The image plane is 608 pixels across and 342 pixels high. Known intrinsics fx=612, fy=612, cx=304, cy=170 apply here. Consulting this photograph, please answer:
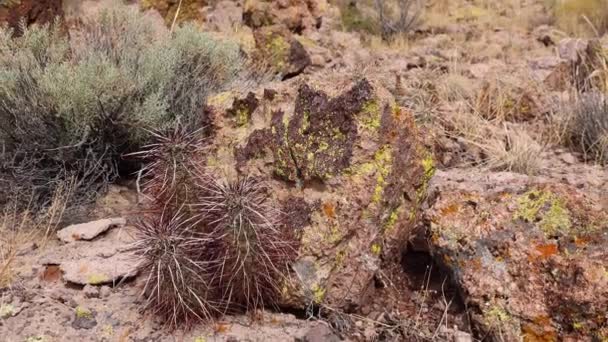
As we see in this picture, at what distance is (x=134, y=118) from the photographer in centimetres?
402

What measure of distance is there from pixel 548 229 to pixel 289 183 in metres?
1.21

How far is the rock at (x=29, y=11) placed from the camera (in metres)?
5.57

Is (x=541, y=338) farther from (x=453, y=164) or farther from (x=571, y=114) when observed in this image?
(x=571, y=114)

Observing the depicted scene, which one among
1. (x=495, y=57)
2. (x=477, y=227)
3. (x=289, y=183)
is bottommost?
(x=495, y=57)

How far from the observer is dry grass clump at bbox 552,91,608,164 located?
4.86 meters

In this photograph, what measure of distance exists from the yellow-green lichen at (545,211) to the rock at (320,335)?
3.30ft

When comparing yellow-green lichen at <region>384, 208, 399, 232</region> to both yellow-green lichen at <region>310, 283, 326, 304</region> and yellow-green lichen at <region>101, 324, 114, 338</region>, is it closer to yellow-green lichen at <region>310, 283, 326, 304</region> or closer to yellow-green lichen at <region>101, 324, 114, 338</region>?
yellow-green lichen at <region>310, 283, 326, 304</region>

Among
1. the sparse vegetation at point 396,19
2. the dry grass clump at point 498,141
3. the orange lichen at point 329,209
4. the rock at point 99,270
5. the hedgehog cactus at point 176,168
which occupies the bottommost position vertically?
the dry grass clump at point 498,141

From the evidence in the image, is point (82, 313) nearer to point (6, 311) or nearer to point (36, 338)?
point (36, 338)

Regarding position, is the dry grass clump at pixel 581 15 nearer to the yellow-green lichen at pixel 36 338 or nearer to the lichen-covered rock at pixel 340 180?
the lichen-covered rock at pixel 340 180

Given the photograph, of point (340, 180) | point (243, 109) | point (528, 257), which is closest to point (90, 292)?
point (243, 109)

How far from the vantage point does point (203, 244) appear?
8.52 ft

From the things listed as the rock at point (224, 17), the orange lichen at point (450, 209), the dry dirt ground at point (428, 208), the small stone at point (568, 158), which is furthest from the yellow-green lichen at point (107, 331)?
the rock at point (224, 17)

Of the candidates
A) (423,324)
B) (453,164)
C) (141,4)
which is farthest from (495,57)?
(423,324)
